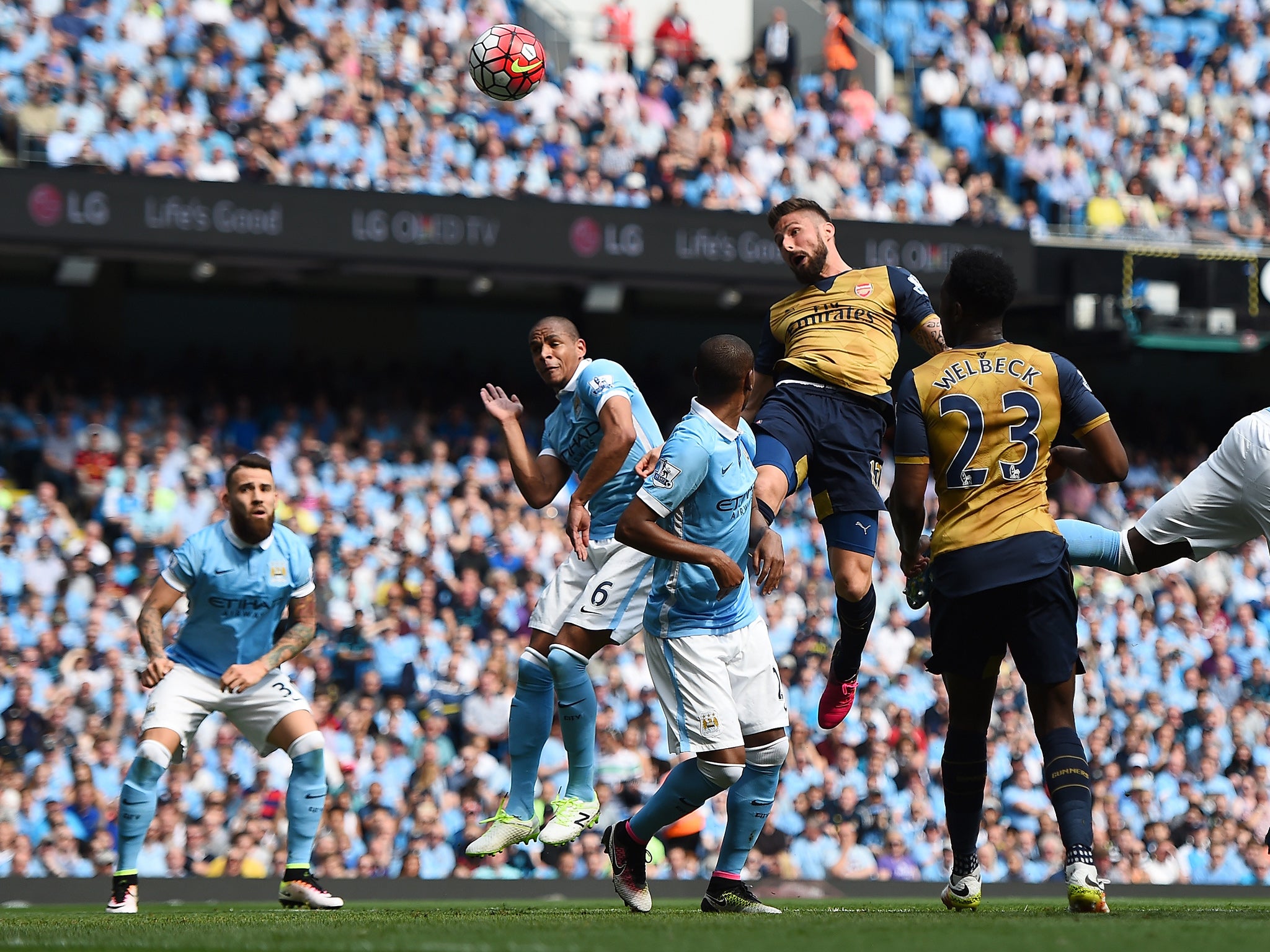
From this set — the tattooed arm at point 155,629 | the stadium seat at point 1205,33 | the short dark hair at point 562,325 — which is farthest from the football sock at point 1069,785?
the stadium seat at point 1205,33

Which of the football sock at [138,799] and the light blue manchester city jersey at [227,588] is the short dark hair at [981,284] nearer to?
the light blue manchester city jersey at [227,588]

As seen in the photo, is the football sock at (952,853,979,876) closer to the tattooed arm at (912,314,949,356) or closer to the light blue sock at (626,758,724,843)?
the light blue sock at (626,758,724,843)

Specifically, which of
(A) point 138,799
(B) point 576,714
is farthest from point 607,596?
(A) point 138,799

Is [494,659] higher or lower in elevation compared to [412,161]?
lower

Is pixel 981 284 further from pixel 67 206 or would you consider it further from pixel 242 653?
pixel 67 206

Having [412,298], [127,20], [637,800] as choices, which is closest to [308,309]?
[412,298]

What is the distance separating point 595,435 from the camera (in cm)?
876

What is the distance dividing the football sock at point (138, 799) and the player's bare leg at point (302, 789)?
72 cm

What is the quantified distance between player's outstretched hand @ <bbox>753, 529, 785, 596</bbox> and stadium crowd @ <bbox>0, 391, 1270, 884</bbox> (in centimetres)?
689

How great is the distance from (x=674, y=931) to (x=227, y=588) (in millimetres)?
4663

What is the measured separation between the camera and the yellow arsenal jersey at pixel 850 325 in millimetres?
8875

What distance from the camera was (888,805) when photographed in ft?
50.3

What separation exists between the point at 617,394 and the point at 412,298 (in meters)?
12.3

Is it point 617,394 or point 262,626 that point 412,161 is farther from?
point 617,394
